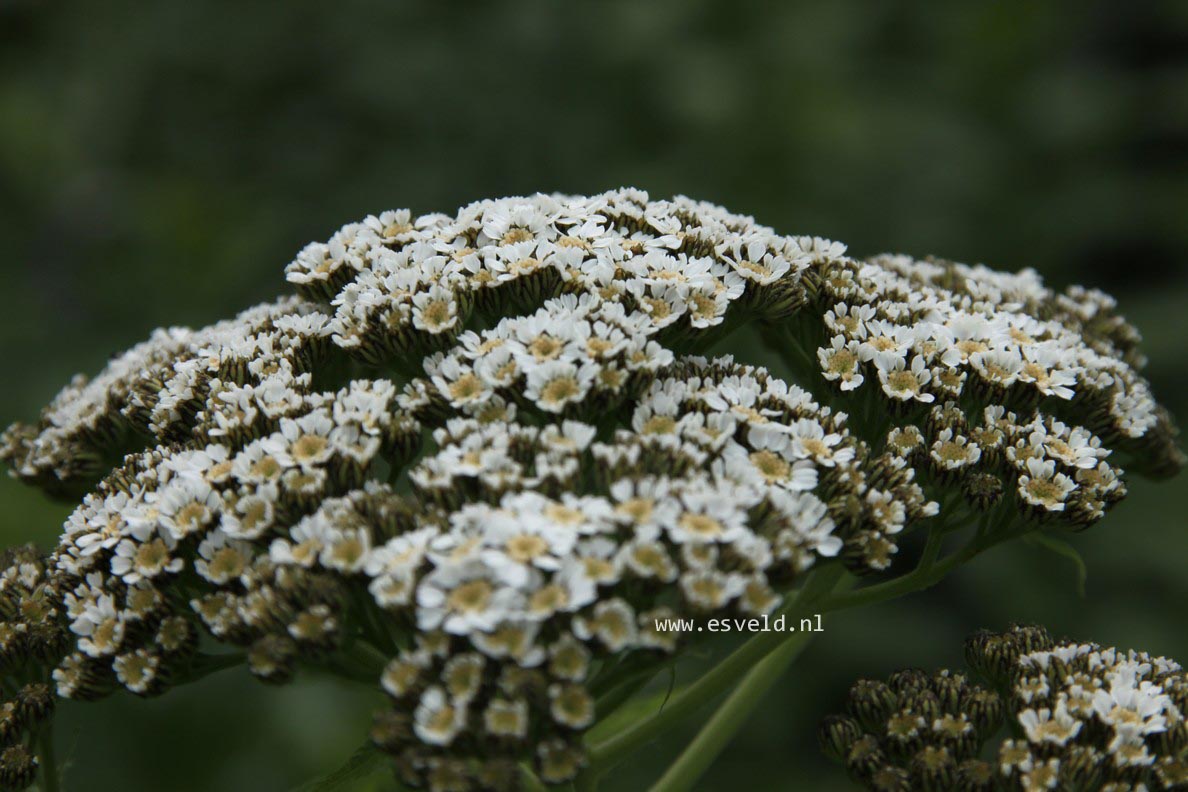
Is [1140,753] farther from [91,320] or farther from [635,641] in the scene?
[91,320]

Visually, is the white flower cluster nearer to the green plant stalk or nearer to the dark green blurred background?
the green plant stalk

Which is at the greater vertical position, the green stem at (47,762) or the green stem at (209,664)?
the green stem at (209,664)

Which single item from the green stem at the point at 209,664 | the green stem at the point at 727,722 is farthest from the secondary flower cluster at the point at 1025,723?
the green stem at the point at 209,664

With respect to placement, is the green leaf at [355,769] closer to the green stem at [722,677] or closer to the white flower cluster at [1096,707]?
the green stem at [722,677]

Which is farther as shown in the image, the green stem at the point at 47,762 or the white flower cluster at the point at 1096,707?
the green stem at the point at 47,762

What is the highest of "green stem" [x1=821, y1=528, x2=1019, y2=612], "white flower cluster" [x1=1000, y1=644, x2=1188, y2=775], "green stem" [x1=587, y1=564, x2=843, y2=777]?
"green stem" [x1=821, y1=528, x2=1019, y2=612]

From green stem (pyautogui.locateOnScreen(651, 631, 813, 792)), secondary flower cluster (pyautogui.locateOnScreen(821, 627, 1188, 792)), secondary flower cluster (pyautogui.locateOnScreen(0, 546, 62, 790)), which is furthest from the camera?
green stem (pyautogui.locateOnScreen(651, 631, 813, 792))

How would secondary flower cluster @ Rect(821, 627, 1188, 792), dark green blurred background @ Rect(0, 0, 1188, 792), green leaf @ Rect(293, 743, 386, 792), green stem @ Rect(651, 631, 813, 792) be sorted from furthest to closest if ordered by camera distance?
dark green blurred background @ Rect(0, 0, 1188, 792)
green stem @ Rect(651, 631, 813, 792)
green leaf @ Rect(293, 743, 386, 792)
secondary flower cluster @ Rect(821, 627, 1188, 792)

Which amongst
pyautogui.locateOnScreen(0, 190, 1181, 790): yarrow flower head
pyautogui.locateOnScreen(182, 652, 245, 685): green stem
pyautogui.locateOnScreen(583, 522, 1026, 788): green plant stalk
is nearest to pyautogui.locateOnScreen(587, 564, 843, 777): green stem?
pyautogui.locateOnScreen(583, 522, 1026, 788): green plant stalk
